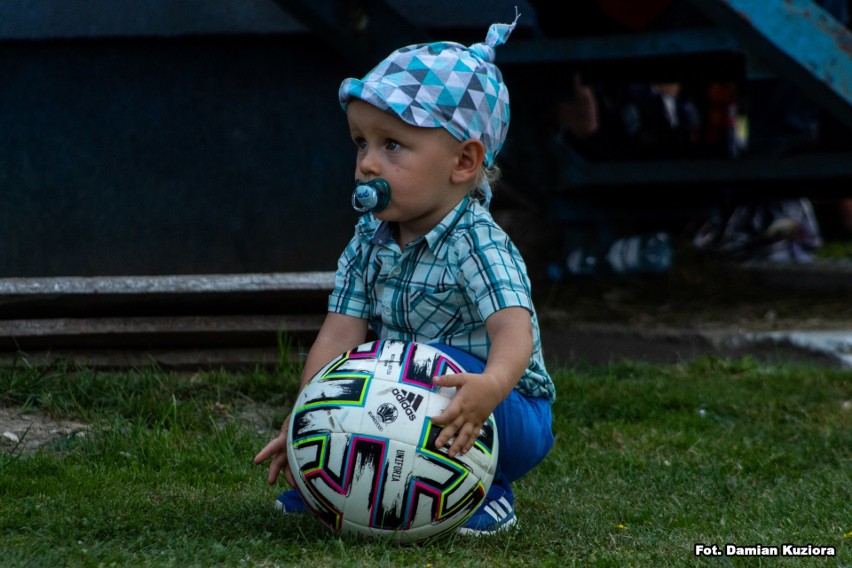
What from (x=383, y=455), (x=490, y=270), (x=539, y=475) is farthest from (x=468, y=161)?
(x=539, y=475)

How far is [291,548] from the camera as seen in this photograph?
2.54 metres

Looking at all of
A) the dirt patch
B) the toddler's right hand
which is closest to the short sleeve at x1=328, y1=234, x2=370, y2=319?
the toddler's right hand

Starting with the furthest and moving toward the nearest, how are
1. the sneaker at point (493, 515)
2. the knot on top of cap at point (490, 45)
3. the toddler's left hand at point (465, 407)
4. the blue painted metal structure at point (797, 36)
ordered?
the blue painted metal structure at point (797, 36), the knot on top of cap at point (490, 45), the sneaker at point (493, 515), the toddler's left hand at point (465, 407)

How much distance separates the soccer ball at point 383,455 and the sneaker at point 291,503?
234 mm

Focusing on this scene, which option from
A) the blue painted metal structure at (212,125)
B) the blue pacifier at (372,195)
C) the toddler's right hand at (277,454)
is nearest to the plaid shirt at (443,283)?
→ the blue pacifier at (372,195)

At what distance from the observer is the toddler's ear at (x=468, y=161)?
112 inches

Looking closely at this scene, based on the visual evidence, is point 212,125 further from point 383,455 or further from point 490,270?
point 383,455

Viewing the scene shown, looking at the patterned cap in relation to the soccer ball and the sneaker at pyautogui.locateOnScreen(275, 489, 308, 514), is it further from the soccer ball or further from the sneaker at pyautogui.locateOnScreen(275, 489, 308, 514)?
the sneaker at pyautogui.locateOnScreen(275, 489, 308, 514)

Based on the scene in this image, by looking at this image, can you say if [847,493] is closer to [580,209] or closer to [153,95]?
[580,209]

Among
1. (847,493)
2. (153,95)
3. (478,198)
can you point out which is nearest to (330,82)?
(153,95)

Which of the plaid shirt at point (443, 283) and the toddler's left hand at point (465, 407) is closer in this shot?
the toddler's left hand at point (465, 407)

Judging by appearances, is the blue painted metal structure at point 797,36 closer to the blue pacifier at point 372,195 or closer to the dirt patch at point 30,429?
the blue pacifier at point 372,195

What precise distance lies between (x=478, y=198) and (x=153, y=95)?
2706 mm

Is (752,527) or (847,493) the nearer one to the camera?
(752,527)
